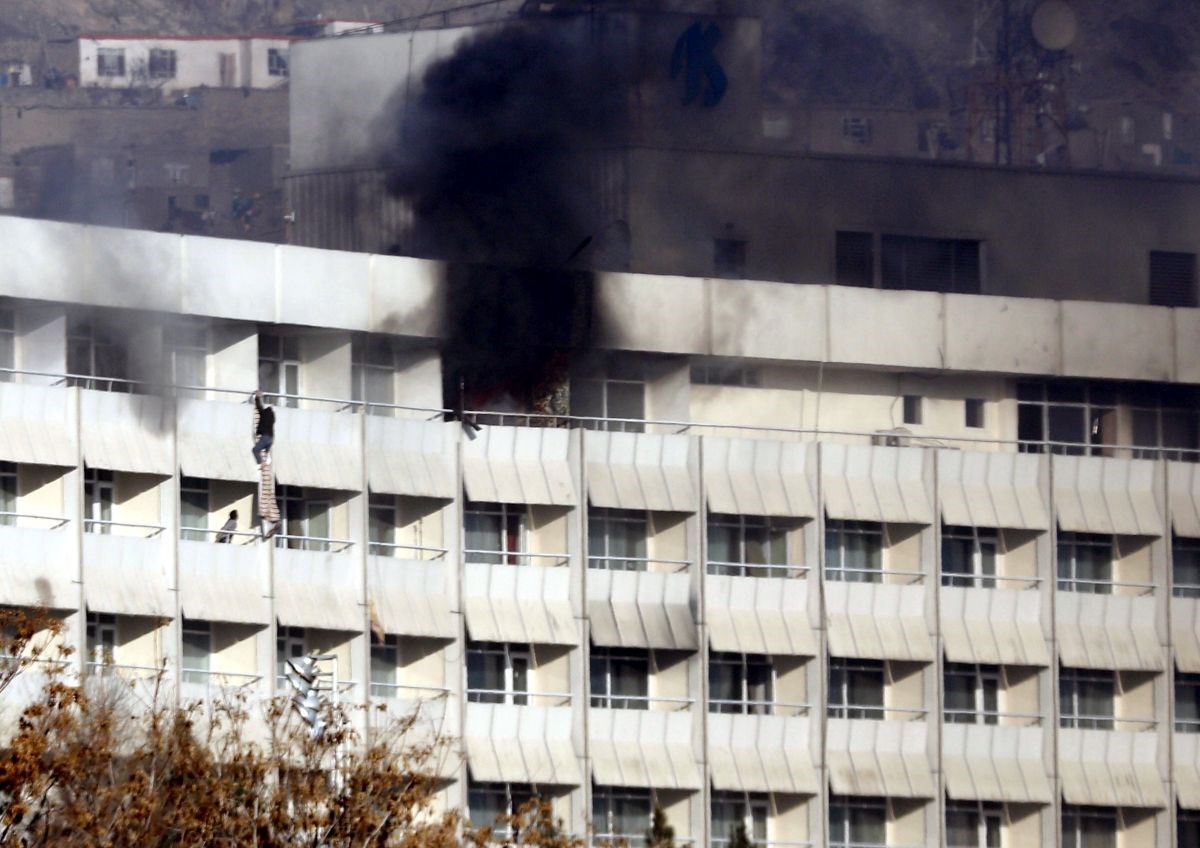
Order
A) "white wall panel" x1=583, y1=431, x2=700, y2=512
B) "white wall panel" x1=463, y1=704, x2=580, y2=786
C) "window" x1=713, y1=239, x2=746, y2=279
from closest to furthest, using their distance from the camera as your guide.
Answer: "white wall panel" x1=463, y1=704, x2=580, y2=786, "white wall panel" x1=583, y1=431, x2=700, y2=512, "window" x1=713, y1=239, x2=746, y2=279

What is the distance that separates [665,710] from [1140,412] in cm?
1453

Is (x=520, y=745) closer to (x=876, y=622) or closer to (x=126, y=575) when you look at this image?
(x=876, y=622)

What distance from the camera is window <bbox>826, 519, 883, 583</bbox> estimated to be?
59219 millimetres

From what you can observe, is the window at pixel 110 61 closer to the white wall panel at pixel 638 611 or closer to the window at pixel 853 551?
the window at pixel 853 551

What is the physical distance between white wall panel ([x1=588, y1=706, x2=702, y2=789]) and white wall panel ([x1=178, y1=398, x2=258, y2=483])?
29.4 ft

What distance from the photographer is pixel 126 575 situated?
2071 inches

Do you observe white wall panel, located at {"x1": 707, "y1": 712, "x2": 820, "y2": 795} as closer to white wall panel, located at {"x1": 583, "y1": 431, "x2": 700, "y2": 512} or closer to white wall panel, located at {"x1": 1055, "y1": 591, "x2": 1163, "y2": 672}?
white wall panel, located at {"x1": 583, "y1": 431, "x2": 700, "y2": 512}

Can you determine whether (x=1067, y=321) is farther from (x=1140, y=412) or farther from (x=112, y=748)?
(x=112, y=748)

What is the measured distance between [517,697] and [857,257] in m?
14.5

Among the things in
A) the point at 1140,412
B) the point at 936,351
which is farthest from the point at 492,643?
the point at 1140,412

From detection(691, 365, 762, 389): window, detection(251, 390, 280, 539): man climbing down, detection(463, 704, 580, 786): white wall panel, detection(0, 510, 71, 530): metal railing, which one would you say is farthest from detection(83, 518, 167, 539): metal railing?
detection(691, 365, 762, 389): window

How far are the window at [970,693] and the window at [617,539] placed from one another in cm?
723

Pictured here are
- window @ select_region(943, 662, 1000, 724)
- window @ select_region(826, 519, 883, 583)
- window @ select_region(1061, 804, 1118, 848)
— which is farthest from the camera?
window @ select_region(1061, 804, 1118, 848)

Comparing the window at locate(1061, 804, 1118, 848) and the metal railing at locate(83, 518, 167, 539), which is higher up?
the metal railing at locate(83, 518, 167, 539)
